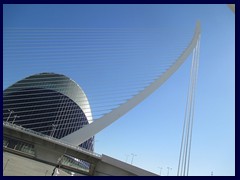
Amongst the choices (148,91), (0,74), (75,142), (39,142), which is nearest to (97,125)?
(75,142)

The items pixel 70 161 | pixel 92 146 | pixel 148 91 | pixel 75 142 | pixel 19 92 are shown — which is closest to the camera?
pixel 148 91

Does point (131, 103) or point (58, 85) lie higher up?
point (58, 85)

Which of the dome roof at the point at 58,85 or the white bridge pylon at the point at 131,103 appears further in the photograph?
the dome roof at the point at 58,85

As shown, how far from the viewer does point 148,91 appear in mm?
26094

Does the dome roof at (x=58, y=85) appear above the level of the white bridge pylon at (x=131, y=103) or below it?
above

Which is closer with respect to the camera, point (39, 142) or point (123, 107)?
point (123, 107)

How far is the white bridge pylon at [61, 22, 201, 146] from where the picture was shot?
25864 millimetres

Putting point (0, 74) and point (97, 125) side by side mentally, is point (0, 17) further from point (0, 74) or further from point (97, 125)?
point (97, 125)

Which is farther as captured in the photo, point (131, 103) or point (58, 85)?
point (58, 85)

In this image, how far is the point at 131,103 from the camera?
26.6m

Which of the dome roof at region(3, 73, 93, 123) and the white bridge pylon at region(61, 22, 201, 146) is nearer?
the white bridge pylon at region(61, 22, 201, 146)

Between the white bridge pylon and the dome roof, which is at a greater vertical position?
the dome roof

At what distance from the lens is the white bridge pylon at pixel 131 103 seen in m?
25.9

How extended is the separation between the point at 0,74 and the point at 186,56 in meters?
24.0
